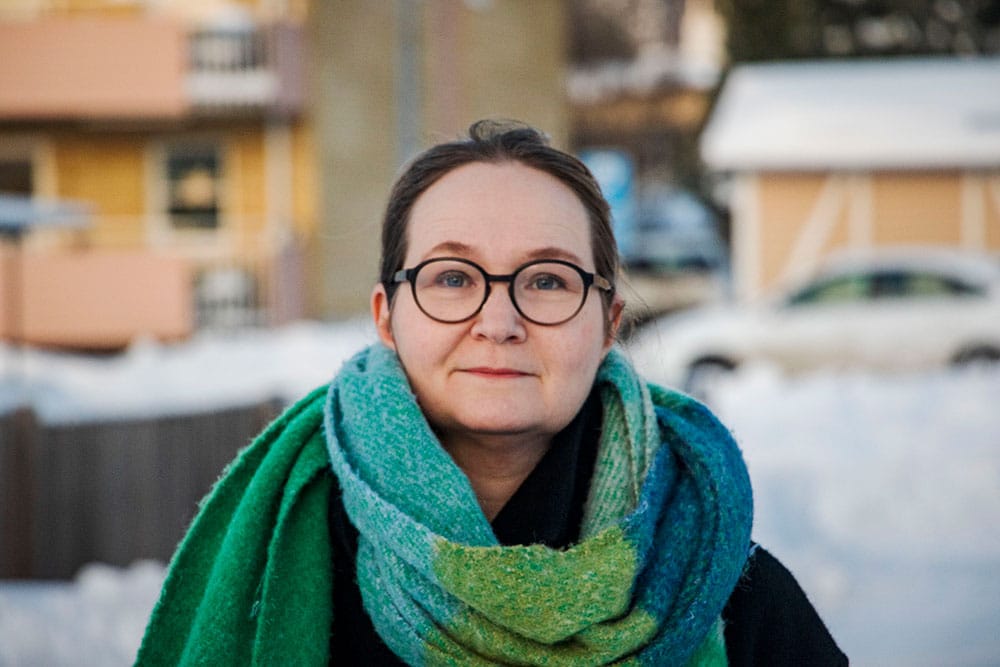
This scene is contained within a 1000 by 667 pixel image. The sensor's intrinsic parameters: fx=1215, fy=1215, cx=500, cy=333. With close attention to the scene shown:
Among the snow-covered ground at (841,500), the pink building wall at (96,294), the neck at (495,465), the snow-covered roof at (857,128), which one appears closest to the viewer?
the neck at (495,465)

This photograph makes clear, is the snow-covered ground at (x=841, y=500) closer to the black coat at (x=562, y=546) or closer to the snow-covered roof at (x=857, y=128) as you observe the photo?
the black coat at (x=562, y=546)

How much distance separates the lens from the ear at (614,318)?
244cm

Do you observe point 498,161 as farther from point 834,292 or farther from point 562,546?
point 834,292

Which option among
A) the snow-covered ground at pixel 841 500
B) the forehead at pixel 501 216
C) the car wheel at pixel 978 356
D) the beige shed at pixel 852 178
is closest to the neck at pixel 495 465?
the forehead at pixel 501 216

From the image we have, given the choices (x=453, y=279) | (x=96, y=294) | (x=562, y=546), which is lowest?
(x=96, y=294)

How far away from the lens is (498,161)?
2.31 meters

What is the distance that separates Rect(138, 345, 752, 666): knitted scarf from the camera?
2.03 metres

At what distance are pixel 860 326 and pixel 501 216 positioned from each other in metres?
12.7

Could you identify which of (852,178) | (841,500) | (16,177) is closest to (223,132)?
(16,177)

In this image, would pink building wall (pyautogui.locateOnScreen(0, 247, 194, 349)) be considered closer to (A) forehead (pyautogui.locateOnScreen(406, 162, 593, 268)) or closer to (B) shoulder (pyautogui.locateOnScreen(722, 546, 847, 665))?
(A) forehead (pyautogui.locateOnScreen(406, 162, 593, 268))

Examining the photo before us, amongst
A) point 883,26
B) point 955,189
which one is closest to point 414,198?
point 955,189

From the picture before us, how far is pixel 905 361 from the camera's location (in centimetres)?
1413

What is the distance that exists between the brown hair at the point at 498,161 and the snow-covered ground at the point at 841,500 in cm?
62

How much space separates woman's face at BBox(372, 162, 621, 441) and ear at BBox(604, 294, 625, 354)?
0.38 feet
